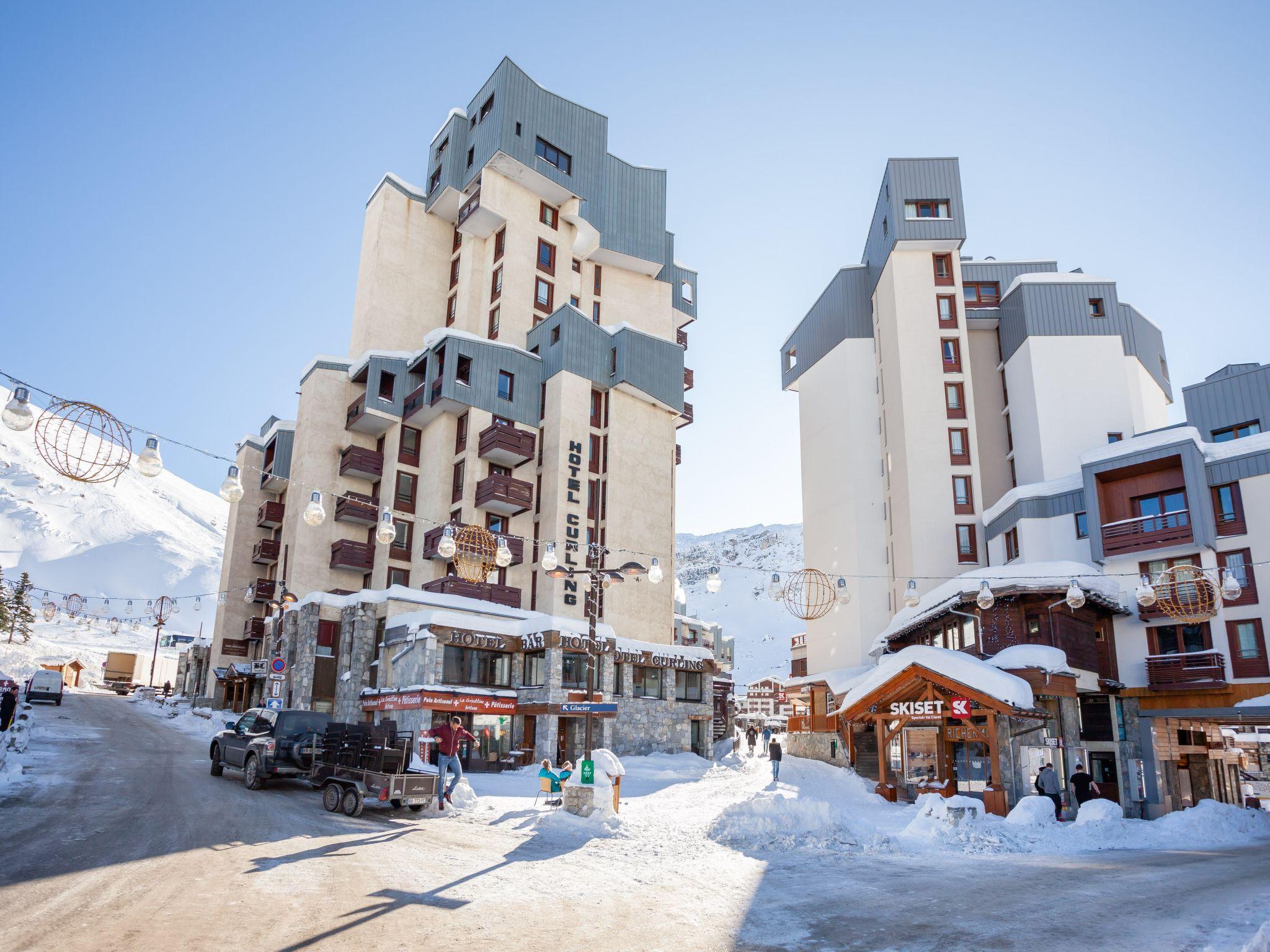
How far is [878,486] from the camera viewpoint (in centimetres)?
5200

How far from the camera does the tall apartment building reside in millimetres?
48281

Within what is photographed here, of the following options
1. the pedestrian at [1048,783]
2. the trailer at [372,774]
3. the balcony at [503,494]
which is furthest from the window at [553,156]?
the pedestrian at [1048,783]

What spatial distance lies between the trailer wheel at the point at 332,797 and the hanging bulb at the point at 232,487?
24.0ft

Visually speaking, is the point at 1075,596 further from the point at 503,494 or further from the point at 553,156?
the point at 553,156

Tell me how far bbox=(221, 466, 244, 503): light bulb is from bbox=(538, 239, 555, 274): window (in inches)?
1750

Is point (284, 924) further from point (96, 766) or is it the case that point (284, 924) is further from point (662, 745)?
point (662, 745)

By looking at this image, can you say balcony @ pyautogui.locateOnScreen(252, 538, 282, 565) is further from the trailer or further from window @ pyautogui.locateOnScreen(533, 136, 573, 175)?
the trailer

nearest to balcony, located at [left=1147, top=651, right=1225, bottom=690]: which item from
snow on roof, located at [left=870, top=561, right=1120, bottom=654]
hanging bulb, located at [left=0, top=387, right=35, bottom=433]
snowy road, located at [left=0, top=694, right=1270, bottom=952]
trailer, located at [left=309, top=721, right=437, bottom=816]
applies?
snow on roof, located at [left=870, top=561, right=1120, bottom=654]

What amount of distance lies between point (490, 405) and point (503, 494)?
5.56m

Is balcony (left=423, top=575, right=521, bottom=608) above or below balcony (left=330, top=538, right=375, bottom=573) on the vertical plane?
below

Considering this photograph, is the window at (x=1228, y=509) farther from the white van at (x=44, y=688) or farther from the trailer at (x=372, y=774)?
the white van at (x=44, y=688)

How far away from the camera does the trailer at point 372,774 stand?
17484 mm

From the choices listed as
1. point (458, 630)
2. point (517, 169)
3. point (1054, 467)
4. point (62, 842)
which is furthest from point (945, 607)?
point (517, 169)

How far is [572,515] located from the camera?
4881 centimetres
